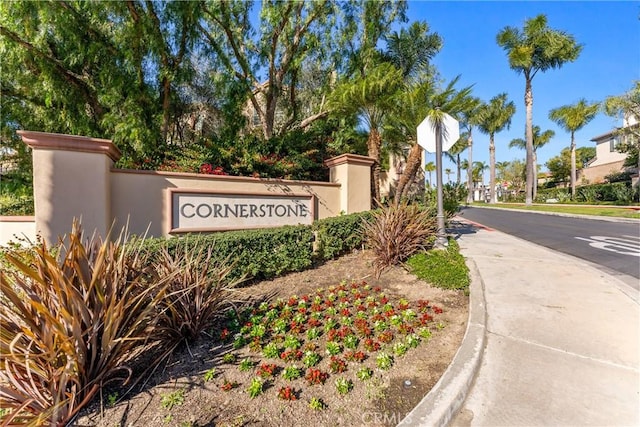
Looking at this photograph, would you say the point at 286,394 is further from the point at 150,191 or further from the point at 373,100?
the point at 373,100

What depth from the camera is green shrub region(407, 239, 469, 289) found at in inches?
183

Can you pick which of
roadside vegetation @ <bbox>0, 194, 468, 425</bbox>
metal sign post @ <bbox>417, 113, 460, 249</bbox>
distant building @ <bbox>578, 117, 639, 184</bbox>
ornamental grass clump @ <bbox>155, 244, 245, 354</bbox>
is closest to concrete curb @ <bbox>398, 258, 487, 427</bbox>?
roadside vegetation @ <bbox>0, 194, 468, 425</bbox>

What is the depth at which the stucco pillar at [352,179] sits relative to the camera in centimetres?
769

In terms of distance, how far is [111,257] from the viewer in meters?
2.70

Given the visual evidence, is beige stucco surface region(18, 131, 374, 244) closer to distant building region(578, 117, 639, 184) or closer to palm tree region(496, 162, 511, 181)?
distant building region(578, 117, 639, 184)

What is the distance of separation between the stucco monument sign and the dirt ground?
3.03m

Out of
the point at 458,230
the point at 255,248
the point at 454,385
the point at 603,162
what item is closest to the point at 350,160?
the point at 255,248

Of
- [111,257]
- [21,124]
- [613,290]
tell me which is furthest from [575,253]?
[21,124]

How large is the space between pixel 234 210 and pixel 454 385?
4.99 m

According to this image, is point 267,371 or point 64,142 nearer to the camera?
point 267,371

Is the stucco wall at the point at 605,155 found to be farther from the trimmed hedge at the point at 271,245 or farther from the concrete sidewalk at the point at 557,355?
the trimmed hedge at the point at 271,245

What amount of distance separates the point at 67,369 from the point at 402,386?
2.72 m

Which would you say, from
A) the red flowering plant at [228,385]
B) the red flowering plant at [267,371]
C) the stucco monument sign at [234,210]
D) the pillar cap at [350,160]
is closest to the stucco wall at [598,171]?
the pillar cap at [350,160]

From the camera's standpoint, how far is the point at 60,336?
2107mm
